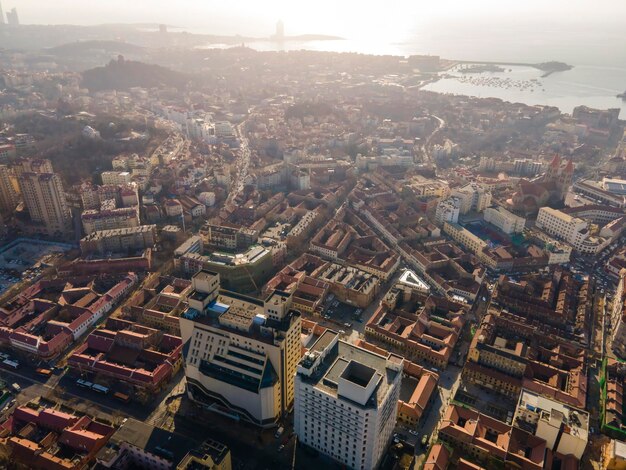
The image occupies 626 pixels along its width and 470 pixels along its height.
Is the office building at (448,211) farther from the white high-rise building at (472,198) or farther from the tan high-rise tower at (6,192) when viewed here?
the tan high-rise tower at (6,192)

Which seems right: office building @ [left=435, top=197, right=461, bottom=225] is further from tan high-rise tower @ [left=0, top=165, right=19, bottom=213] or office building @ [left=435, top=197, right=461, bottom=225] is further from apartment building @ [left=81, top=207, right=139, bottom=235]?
tan high-rise tower @ [left=0, top=165, right=19, bottom=213]

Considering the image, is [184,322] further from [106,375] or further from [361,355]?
[361,355]

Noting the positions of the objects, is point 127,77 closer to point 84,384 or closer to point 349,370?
point 84,384

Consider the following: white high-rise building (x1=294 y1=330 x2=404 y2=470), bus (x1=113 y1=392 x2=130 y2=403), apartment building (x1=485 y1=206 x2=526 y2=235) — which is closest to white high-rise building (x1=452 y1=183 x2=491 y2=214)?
apartment building (x1=485 y1=206 x2=526 y2=235)

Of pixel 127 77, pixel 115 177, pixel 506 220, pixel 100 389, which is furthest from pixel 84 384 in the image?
pixel 127 77

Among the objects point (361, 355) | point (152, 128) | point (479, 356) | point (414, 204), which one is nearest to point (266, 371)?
point (361, 355)

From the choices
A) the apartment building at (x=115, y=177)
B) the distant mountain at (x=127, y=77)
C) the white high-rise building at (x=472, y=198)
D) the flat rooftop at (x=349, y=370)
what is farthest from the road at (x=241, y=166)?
the distant mountain at (x=127, y=77)
